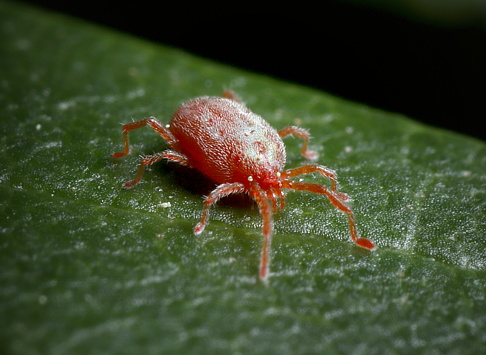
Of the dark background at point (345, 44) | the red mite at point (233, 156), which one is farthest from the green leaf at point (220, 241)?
the dark background at point (345, 44)

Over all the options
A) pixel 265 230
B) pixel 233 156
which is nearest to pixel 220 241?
pixel 265 230

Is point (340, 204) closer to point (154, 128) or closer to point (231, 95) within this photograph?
point (154, 128)

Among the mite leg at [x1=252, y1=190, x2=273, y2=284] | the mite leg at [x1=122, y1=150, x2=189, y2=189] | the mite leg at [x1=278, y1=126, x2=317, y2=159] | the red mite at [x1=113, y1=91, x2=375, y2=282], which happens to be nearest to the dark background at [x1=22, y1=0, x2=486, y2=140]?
the mite leg at [x1=278, y1=126, x2=317, y2=159]

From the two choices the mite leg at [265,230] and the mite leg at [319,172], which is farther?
the mite leg at [319,172]

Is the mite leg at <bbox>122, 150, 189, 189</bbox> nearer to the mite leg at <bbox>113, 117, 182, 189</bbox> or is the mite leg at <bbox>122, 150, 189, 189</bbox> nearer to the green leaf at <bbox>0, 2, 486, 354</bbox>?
the mite leg at <bbox>113, 117, 182, 189</bbox>

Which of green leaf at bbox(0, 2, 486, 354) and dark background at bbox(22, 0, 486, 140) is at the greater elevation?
dark background at bbox(22, 0, 486, 140)

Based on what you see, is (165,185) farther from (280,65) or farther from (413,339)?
(280,65)

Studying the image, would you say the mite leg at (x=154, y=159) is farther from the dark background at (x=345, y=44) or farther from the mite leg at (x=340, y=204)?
the dark background at (x=345, y=44)
